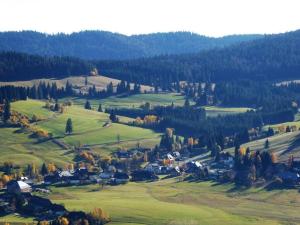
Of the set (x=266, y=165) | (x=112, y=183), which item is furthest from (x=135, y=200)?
(x=266, y=165)

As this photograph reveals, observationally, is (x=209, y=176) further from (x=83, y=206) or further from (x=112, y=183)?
(x=83, y=206)

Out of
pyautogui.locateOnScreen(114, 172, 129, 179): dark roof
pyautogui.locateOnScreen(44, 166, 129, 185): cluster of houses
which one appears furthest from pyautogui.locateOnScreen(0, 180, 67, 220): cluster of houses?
pyautogui.locateOnScreen(114, 172, 129, 179): dark roof

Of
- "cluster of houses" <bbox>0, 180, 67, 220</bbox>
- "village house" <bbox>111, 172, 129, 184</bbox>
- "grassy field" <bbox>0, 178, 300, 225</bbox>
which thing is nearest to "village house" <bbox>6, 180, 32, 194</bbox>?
"cluster of houses" <bbox>0, 180, 67, 220</bbox>

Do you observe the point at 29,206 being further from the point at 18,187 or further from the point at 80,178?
the point at 80,178

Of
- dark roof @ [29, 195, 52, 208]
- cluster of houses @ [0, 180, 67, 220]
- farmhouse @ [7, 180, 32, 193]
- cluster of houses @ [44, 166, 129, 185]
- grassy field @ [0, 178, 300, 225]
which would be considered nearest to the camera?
grassy field @ [0, 178, 300, 225]

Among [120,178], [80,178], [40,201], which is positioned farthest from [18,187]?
[120,178]

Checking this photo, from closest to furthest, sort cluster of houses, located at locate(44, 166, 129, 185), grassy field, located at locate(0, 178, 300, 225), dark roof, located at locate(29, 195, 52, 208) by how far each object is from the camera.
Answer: grassy field, located at locate(0, 178, 300, 225)
dark roof, located at locate(29, 195, 52, 208)
cluster of houses, located at locate(44, 166, 129, 185)

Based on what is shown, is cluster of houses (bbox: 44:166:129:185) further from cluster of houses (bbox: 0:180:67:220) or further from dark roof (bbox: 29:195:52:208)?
dark roof (bbox: 29:195:52:208)

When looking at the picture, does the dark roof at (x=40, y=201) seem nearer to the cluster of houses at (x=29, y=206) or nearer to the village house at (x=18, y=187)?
the cluster of houses at (x=29, y=206)

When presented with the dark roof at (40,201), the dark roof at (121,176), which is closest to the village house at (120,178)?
the dark roof at (121,176)

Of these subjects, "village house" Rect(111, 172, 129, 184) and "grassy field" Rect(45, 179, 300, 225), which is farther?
"village house" Rect(111, 172, 129, 184)

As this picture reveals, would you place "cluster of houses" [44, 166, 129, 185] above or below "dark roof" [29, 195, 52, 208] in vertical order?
below
